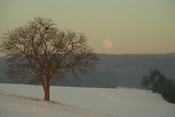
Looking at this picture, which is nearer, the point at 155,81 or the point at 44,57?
the point at 44,57

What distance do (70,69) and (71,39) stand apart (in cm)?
382

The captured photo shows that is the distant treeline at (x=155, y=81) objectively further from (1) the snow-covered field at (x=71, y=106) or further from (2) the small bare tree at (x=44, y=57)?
(2) the small bare tree at (x=44, y=57)

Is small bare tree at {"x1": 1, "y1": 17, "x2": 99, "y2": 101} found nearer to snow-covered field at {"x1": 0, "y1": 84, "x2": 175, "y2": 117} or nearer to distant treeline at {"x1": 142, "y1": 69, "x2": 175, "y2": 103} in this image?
snow-covered field at {"x1": 0, "y1": 84, "x2": 175, "y2": 117}

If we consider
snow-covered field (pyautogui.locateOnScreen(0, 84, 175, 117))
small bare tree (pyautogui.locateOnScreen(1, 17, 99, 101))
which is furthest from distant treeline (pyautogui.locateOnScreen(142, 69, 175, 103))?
small bare tree (pyautogui.locateOnScreen(1, 17, 99, 101))

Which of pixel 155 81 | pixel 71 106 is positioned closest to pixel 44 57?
pixel 71 106

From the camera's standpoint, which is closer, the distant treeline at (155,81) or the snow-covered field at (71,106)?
the snow-covered field at (71,106)

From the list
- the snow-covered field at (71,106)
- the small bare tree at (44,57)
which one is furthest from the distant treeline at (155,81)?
the small bare tree at (44,57)

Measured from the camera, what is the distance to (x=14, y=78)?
96.7ft

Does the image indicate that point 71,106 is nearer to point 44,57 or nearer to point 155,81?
point 44,57

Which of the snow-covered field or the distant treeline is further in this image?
the distant treeline

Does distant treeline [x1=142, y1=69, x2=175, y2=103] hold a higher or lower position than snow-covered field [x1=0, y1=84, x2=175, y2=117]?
higher

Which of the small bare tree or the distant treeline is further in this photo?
the distant treeline

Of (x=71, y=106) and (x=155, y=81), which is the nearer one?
(x=71, y=106)

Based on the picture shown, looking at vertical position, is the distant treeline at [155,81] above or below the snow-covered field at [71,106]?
above
